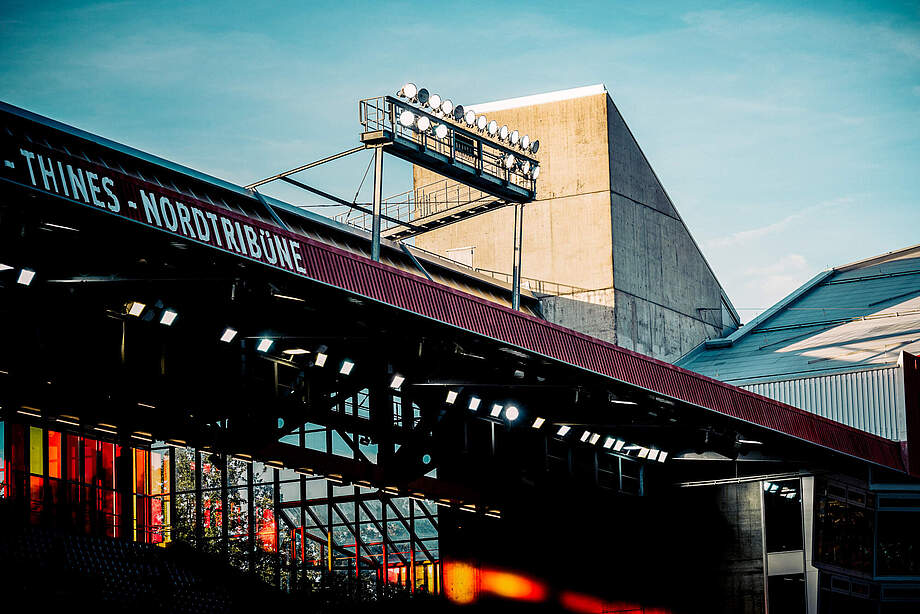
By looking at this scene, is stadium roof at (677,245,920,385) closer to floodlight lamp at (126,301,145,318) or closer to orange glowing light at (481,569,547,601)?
orange glowing light at (481,569,547,601)

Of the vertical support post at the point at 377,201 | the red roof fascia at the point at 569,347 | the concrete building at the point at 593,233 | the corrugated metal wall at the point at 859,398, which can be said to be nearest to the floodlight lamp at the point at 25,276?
the red roof fascia at the point at 569,347

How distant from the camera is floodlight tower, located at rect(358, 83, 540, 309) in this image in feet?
131

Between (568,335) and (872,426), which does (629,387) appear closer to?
(568,335)

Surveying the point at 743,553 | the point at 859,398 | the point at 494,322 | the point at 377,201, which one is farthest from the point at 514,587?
the point at 494,322

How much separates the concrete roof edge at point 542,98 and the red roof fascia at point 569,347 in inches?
930

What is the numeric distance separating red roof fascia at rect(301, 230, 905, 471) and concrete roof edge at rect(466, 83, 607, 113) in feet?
77.5

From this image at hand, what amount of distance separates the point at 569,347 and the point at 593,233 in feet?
88.0

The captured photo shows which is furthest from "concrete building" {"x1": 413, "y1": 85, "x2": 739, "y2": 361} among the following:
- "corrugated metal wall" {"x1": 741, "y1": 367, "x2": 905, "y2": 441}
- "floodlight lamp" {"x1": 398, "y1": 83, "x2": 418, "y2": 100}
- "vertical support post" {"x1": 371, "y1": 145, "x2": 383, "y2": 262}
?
"vertical support post" {"x1": 371, "y1": 145, "x2": 383, "y2": 262}

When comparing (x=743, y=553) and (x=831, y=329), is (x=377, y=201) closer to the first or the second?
(x=743, y=553)

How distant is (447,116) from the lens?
142ft

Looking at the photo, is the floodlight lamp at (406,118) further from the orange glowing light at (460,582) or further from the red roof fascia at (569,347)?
the orange glowing light at (460,582)

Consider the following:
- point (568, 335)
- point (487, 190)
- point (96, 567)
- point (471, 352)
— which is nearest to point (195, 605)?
point (96, 567)

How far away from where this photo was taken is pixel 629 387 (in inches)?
1128

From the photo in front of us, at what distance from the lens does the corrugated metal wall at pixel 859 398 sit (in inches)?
1560
